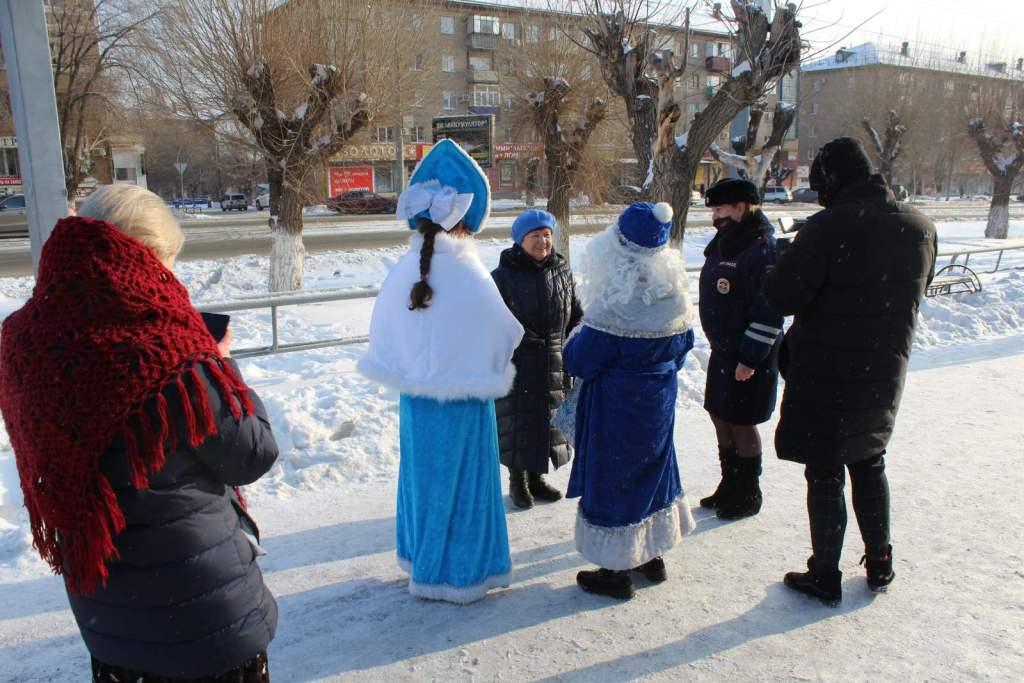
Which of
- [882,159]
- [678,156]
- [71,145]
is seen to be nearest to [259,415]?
[678,156]

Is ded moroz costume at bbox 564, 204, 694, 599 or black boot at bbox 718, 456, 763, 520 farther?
black boot at bbox 718, 456, 763, 520

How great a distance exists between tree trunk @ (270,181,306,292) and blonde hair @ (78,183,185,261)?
10534 millimetres

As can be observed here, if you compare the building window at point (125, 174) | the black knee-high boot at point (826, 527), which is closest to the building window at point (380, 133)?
the black knee-high boot at point (826, 527)

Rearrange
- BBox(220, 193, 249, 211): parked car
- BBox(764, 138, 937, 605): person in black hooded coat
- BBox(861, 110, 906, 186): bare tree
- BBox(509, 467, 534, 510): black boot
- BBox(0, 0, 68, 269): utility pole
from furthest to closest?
BBox(220, 193, 249, 211): parked car < BBox(861, 110, 906, 186): bare tree < BBox(509, 467, 534, 510): black boot < BBox(0, 0, 68, 269): utility pole < BBox(764, 138, 937, 605): person in black hooded coat

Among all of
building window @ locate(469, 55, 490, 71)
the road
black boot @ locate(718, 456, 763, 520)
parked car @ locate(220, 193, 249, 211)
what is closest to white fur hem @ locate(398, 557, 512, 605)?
black boot @ locate(718, 456, 763, 520)

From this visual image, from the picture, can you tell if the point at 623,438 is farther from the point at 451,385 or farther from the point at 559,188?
the point at 559,188

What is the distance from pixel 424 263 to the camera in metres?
2.89

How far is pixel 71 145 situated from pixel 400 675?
53.3ft

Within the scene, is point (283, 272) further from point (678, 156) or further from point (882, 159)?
point (882, 159)

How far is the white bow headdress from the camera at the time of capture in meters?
2.89

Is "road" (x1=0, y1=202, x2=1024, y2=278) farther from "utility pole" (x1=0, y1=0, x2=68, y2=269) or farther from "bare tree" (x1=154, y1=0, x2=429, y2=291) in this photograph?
"utility pole" (x1=0, y1=0, x2=68, y2=269)

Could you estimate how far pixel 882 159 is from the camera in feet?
93.2

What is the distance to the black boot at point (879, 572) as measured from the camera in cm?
320

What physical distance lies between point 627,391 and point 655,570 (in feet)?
2.93
